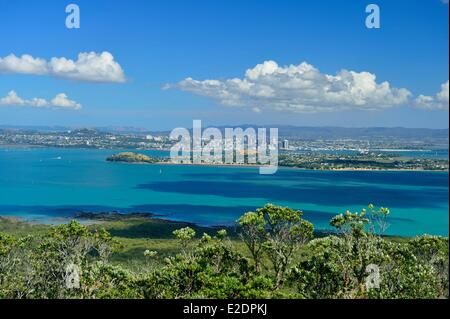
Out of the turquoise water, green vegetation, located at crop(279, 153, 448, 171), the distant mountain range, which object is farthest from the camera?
the distant mountain range

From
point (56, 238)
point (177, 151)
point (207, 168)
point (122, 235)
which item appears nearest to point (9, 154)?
point (177, 151)

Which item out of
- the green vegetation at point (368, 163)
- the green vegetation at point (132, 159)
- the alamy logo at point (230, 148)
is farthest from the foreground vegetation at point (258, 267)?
the green vegetation at point (132, 159)

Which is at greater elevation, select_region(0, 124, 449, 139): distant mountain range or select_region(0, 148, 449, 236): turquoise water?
select_region(0, 124, 449, 139): distant mountain range

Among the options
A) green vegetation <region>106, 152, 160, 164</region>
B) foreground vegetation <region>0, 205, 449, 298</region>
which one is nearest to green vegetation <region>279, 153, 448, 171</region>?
green vegetation <region>106, 152, 160, 164</region>

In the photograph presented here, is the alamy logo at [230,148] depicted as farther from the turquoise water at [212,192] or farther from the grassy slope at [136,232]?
the grassy slope at [136,232]

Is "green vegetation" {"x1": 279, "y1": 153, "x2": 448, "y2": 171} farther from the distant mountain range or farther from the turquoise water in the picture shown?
the distant mountain range
